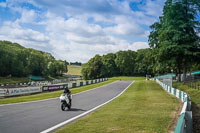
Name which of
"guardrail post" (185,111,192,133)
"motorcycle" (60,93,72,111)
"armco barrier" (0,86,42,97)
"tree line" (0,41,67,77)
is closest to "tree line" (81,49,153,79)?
"tree line" (0,41,67,77)

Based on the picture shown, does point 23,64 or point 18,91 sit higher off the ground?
point 23,64

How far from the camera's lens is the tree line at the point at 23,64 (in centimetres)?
9269

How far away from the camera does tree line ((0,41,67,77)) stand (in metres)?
92.7

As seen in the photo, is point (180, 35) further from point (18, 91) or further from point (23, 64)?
point (23, 64)

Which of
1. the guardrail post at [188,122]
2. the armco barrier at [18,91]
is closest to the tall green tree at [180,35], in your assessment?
the armco barrier at [18,91]

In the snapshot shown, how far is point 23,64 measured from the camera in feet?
368

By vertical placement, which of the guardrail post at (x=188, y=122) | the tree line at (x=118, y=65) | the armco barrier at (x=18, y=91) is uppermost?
the tree line at (x=118, y=65)

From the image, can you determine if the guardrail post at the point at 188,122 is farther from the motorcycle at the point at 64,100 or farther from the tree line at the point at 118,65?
the tree line at the point at 118,65

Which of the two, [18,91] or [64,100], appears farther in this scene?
[18,91]

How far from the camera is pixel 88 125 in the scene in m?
8.52

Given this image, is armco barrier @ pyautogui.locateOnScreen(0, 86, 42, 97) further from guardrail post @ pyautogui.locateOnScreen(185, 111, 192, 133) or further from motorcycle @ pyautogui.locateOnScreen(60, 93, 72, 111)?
guardrail post @ pyautogui.locateOnScreen(185, 111, 192, 133)

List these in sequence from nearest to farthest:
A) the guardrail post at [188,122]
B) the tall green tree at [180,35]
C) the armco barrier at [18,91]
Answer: the guardrail post at [188,122]
the armco barrier at [18,91]
the tall green tree at [180,35]

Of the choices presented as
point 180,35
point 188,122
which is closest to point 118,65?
point 180,35

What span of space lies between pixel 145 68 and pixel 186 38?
84934 millimetres
